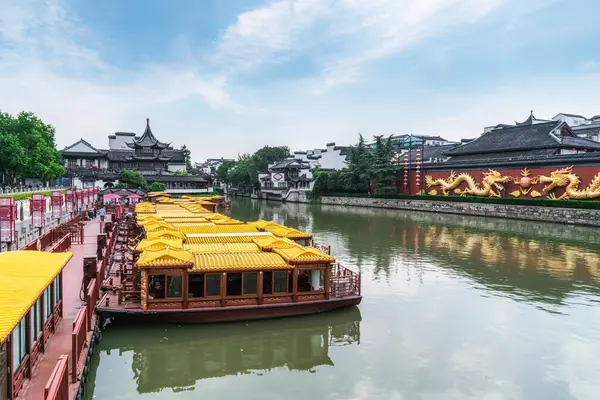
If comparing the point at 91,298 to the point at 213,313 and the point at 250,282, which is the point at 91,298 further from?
the point at 250,282

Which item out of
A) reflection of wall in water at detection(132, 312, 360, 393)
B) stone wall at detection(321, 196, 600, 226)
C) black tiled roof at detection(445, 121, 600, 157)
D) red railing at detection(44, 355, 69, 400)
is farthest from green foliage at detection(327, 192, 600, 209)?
red railing at detection(44, 355, 69, 400)

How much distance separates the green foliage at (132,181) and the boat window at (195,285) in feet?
150

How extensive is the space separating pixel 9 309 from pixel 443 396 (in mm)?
7078

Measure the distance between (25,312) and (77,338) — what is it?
2.13 m

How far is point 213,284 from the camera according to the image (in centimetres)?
1168

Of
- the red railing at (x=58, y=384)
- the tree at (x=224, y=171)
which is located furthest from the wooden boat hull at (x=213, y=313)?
the tree at (x=224, y=171)

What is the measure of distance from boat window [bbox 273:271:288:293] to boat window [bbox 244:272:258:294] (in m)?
0.53

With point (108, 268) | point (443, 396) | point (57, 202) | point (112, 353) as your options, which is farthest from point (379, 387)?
point (57, 202)

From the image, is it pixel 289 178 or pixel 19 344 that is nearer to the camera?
pixel 19 344

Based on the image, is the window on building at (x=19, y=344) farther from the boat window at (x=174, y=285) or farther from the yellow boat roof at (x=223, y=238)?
the yellow boat roof at (x=223, y=238)

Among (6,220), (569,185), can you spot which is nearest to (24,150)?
(6,220)

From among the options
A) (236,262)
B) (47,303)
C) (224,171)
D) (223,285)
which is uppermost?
(224,171)

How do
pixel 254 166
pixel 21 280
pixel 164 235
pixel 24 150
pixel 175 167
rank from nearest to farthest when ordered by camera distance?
pixel 21 280 → pixel 164 235 → pixel 24 150 → pixel 175 167 → pixel 254 166

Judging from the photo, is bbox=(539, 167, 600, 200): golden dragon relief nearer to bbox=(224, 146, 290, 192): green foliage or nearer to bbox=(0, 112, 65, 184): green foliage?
bbox=(0, 112, 65, 184): green foliage
